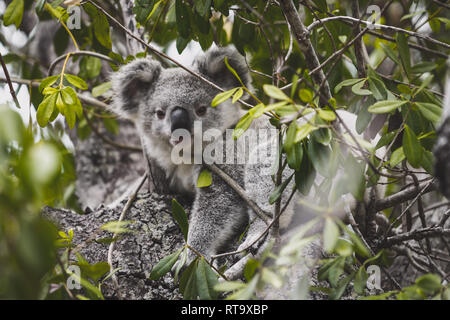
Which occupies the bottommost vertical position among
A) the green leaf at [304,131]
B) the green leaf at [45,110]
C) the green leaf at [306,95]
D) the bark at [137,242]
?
the bark at [137,242]

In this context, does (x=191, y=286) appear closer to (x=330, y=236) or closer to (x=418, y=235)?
(x=330, y=236)

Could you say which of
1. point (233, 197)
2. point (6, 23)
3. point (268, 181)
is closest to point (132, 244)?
point (233, 197)

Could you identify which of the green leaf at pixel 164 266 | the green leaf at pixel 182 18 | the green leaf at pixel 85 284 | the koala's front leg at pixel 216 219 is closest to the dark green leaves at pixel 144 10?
the green leaf at pixel 182 18

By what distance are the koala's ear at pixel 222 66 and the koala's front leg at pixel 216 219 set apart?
0.79 m

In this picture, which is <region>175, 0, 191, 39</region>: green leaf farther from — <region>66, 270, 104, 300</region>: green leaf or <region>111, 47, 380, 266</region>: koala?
<region>66, 270, 104, 300</region>: green leaf

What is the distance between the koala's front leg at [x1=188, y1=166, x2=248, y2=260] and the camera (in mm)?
2738

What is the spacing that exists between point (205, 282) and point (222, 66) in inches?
79.1

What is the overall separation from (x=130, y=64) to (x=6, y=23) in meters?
0.90

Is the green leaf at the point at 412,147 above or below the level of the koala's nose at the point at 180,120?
Result: below

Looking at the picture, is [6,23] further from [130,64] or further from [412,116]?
[412,116]

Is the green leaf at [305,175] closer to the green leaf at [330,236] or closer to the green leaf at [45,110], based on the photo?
the green leaf at [330,236]

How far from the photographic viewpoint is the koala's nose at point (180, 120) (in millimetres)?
2906

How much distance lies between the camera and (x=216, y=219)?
2814mm

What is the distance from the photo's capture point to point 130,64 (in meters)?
3.07
